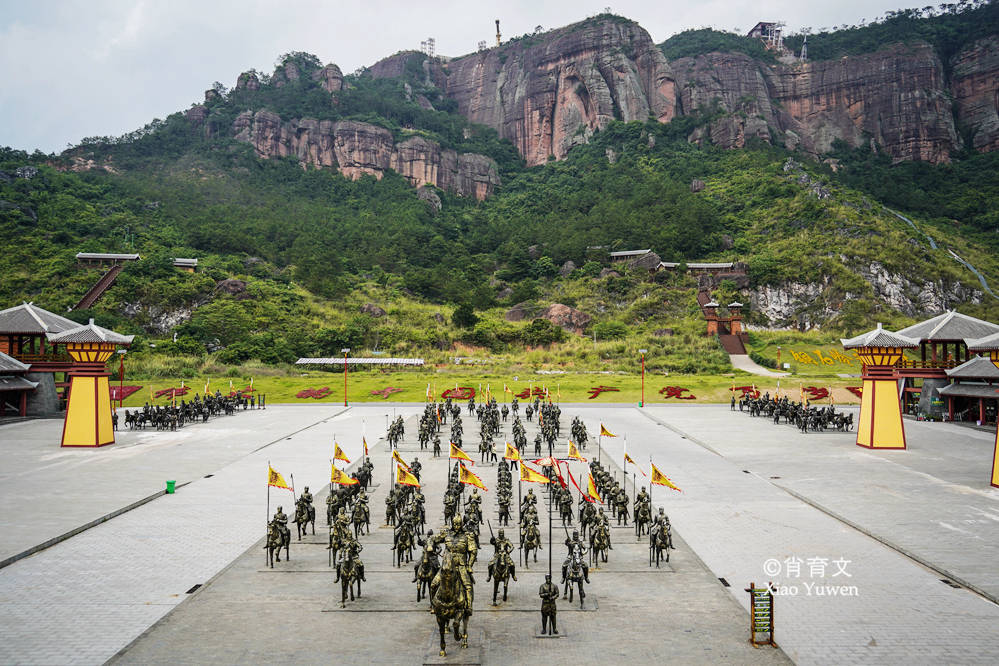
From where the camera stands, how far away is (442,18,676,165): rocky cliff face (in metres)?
140

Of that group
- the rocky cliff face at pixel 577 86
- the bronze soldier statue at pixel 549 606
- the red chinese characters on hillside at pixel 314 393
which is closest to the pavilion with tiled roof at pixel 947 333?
the bronze soldier statue at pixel 549 606

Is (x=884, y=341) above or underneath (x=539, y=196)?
underneath

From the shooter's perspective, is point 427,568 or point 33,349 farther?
point 33,349

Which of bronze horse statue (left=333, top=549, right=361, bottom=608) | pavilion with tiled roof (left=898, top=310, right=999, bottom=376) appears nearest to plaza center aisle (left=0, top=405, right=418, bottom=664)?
bronze horse statue (left=333, top=549, right=361, bottom=608)

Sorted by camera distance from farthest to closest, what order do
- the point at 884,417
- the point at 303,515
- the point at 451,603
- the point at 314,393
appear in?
the point at 314,393 < the point at 884,417 < the point at 303,515 < the point at 451,603

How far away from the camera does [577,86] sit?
471 ft

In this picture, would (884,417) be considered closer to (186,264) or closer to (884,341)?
(884,341)

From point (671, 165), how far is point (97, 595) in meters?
118

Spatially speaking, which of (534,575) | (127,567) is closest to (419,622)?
(534,575)

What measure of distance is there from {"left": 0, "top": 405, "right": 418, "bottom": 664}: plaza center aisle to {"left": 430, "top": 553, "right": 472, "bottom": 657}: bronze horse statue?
5104 mm

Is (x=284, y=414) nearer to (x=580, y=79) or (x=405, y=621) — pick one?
(x=405, y=621)

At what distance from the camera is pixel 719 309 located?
227 ft

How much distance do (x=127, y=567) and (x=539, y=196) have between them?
4763 inches

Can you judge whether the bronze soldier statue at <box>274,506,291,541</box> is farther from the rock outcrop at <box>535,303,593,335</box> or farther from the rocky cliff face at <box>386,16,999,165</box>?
the rocky cliff face at <box>386,16,999,165</box>
